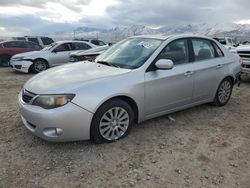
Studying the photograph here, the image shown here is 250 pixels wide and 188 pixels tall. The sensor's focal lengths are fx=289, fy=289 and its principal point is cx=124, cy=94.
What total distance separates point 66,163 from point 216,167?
1923 mm

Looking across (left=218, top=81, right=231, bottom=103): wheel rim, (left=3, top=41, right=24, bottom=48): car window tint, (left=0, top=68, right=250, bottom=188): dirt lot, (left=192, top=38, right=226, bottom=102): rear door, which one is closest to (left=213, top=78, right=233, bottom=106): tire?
(left=218, top=81, right=231, bottom=103): wheel rim

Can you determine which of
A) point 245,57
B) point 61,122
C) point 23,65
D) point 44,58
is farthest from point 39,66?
point 61,122

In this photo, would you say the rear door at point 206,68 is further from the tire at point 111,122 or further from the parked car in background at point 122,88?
the tire at point 111,122

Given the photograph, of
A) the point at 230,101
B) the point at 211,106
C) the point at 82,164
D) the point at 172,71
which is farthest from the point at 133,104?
the point at 230,101

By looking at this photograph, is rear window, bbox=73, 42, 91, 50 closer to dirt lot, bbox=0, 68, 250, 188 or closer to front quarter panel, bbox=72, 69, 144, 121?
dirt lot, bbox=0, 68, 250, 188

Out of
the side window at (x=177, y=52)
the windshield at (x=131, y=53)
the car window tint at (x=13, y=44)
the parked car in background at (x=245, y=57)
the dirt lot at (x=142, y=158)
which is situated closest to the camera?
the dirt lot at (x=142, y=158)

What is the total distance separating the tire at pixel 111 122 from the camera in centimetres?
402

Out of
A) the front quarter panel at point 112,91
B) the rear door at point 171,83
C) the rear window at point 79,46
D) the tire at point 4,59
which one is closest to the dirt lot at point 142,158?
the rear door at point 171,83

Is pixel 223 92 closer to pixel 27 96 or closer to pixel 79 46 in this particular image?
pixel 27 96

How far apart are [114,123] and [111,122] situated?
63mm

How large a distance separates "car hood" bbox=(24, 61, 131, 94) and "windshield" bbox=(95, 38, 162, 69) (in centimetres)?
24

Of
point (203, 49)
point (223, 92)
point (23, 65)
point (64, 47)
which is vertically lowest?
point (223, 92)

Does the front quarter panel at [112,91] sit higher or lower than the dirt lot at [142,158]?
higher

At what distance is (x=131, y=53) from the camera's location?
496cm
